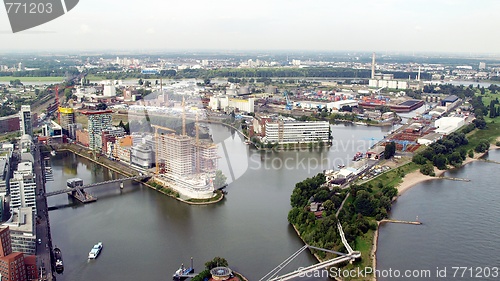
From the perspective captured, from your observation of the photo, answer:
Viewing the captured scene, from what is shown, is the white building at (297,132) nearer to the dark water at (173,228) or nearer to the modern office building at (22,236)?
the dark water at (173,228)

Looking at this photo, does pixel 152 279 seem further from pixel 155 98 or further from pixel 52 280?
pixel 155 98

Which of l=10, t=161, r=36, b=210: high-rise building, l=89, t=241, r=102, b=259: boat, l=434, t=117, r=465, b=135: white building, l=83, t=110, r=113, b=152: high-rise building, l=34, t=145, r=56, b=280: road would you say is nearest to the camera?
l=34, t=145, r=56, b=280: road

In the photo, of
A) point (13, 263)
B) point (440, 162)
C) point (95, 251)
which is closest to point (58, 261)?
point (95, 251)

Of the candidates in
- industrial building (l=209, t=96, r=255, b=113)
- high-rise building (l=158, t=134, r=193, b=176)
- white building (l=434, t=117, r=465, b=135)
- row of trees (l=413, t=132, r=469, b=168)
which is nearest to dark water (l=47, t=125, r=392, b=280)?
high-rise building (l=158, t=134, r=193, b=176)

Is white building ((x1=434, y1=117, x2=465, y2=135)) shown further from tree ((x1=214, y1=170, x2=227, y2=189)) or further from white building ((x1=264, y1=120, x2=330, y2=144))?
tree ((x1=214, y1=170, x2=227, y2=189))

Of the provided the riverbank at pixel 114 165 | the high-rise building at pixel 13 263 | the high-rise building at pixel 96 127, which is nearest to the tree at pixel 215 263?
the high-rise building at pixel 13 263
